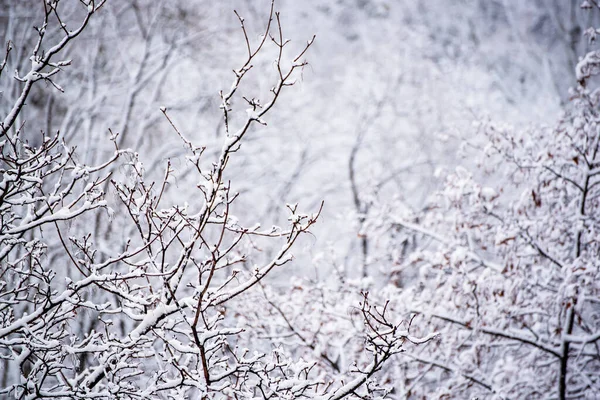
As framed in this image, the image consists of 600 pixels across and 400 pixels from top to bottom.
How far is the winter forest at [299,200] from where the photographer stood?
8.23 feet

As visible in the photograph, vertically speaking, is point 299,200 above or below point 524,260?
above

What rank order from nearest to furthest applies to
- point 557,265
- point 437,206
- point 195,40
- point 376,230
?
1. point 557,265
2. point 437,206
3. point 376,230
4. point 195,40

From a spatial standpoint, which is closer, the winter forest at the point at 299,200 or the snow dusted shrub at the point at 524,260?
the winter forest at the point at 299,200

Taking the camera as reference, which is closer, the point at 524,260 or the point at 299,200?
the point at 524,260

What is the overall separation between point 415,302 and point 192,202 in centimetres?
554

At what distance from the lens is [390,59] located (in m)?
12.1

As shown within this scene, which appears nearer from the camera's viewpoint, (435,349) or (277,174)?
(435,349)

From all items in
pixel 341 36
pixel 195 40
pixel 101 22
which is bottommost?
pixel 101 22

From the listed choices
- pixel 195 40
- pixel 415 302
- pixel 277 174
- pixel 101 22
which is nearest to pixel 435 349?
pixel 415 302

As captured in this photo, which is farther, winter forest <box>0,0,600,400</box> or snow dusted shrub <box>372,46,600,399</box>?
snow dusted shrub <box>372,46,600,399</box>

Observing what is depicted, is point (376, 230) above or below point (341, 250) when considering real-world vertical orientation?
below

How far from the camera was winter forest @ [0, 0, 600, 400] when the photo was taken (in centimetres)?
251

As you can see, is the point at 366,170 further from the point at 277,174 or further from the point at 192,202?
the point at 192,202

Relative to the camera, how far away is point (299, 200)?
10.3 m
